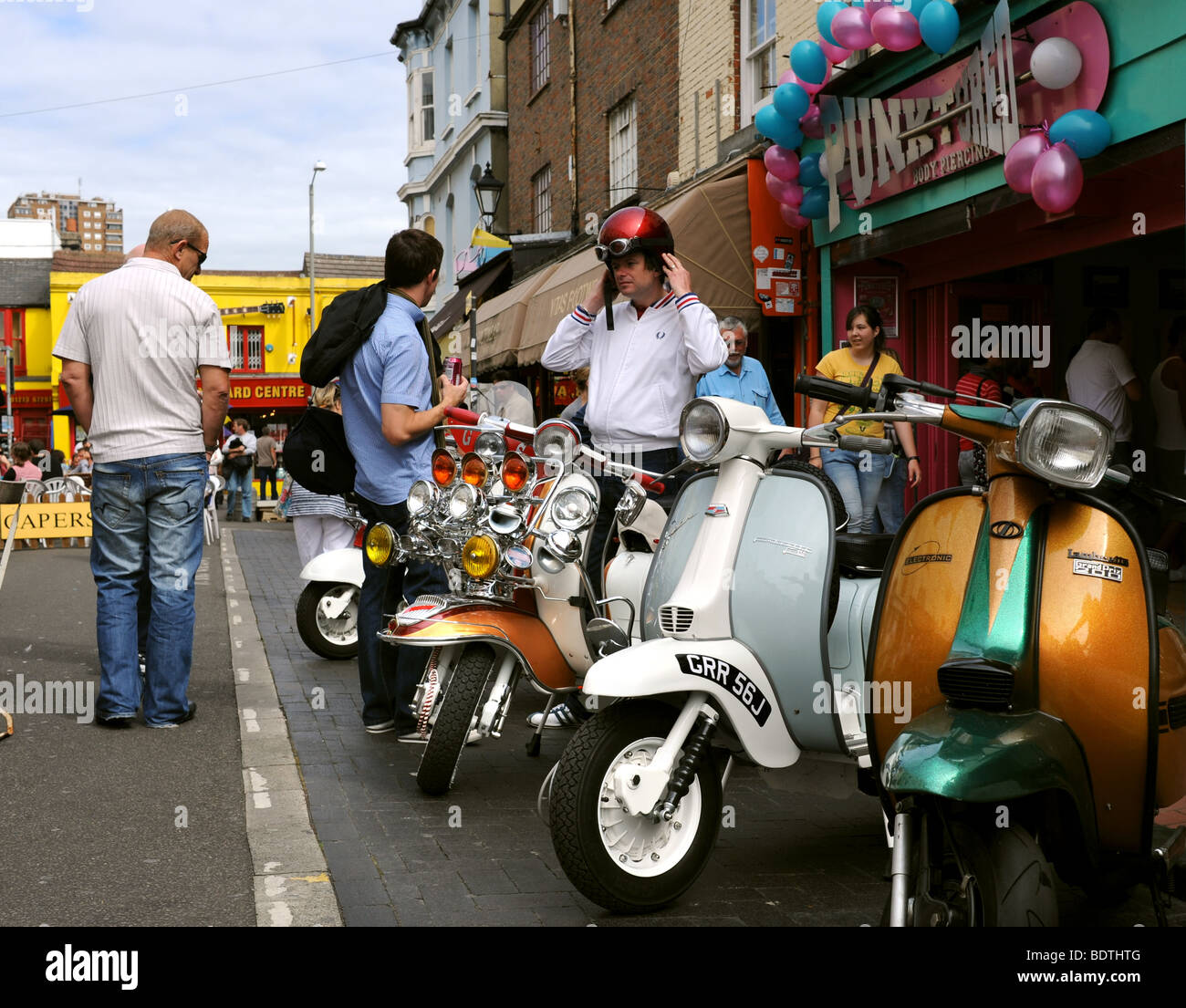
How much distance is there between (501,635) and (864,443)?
5.89 ft

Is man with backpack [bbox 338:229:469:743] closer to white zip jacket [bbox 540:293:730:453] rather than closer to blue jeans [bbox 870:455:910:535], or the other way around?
white zip jacket [bbox 540:293:730:453]

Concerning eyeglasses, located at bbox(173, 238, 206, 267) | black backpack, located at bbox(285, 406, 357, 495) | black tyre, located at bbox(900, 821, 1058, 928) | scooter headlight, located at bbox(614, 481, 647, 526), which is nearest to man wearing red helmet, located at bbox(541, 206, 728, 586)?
scooter headlight, located at bbox(614, 481, 647, 526)

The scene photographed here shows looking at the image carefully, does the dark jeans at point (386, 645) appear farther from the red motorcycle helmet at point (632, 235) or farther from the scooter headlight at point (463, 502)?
the red motorcycle helmet at point (632, 235)

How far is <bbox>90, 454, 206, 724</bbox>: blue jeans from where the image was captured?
5.70 m

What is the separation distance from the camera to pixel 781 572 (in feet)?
12.0

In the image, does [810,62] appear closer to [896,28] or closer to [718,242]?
[896,28]

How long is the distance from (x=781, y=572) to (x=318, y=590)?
4556 mm

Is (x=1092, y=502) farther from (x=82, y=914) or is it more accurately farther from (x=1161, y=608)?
(x=82, y=914)

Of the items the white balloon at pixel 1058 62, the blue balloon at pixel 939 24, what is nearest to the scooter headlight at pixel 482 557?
the white balloon at pixel 1058 62

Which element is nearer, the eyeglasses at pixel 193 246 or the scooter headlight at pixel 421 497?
the scooter headlight at pixel 421 497

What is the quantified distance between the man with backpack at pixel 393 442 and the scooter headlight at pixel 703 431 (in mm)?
1989

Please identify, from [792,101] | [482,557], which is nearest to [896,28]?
[792,101]

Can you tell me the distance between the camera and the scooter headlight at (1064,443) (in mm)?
2684

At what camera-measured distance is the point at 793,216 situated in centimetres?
1106
